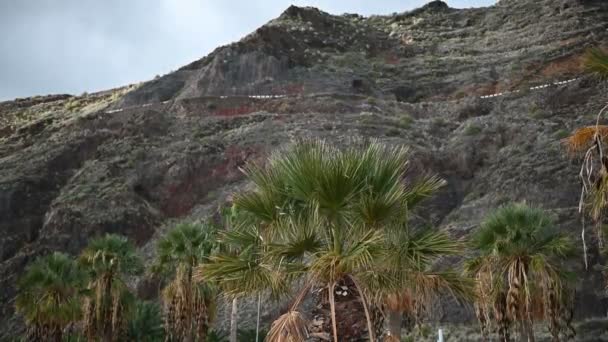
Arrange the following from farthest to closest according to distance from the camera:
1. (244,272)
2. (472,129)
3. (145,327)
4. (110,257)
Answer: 1. (472,129)
2. (145,327)
3. (110,257)
4. (244,272)

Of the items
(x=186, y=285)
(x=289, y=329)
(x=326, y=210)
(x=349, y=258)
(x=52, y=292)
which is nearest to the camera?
(x=289, y=329)

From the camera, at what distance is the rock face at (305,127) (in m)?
52.9

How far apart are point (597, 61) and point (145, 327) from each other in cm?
2791

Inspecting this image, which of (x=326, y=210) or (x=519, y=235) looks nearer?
(x=326, y=210)

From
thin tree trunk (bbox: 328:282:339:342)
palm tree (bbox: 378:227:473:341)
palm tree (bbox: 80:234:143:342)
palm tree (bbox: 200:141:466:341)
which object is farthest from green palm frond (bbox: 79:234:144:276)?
thin tree trunk (bbox: 328:282:339:342)

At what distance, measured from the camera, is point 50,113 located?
92250 millimetres

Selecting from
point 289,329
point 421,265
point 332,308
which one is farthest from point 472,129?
point 289,329

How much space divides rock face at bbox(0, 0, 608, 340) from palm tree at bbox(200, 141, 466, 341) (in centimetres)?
2801

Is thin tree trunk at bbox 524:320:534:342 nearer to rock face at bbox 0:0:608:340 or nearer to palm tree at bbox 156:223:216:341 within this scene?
palm tree at bbox 156:223:216:341

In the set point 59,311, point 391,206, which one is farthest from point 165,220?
point 391,206

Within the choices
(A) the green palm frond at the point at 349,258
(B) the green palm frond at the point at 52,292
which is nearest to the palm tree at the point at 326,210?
(A) the green palm frond at the point at 349,258

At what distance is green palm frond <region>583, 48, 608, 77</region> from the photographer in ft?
40.8

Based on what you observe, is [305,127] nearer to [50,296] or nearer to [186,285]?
[186,285]

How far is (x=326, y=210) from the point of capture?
44.5 ft
